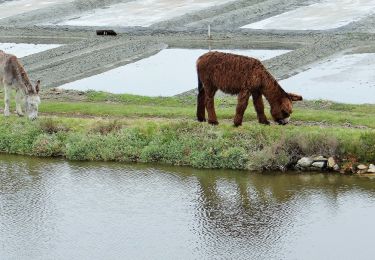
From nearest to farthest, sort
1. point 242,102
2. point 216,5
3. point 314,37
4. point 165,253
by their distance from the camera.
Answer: point 165,253 < point 242,102 < point 314,37 < point 216,5

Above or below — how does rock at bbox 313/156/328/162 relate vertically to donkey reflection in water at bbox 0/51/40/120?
below

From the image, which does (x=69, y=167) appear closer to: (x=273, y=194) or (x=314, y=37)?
(x=273, y=194)

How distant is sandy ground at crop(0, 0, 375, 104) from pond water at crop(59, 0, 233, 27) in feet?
3.03

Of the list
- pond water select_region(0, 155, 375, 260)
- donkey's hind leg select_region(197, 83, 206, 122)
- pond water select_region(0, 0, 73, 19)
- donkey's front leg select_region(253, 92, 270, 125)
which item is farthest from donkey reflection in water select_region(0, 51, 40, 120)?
pond water select_region(0, 0, 73, 19)

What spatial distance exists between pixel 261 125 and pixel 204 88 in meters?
2.10

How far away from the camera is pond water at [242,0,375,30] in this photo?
48.8 meters

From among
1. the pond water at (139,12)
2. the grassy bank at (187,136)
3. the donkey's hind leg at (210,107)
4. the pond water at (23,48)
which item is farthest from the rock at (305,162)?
the pond water at (139,12)

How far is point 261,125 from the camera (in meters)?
26.8

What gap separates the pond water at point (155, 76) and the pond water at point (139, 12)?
9.45 meters

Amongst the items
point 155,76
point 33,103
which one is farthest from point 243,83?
point 155,76

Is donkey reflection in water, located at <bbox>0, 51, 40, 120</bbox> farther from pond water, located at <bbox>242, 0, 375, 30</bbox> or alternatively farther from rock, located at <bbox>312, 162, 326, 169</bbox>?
pond water, located at <bbox>242, 0, 375, 30</bbox>

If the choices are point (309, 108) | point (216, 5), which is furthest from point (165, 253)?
point (216, 5)

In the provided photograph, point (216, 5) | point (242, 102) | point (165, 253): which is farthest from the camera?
point (216, 5)

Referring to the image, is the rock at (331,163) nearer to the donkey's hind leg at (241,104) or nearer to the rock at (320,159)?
the rock at (320,159)
